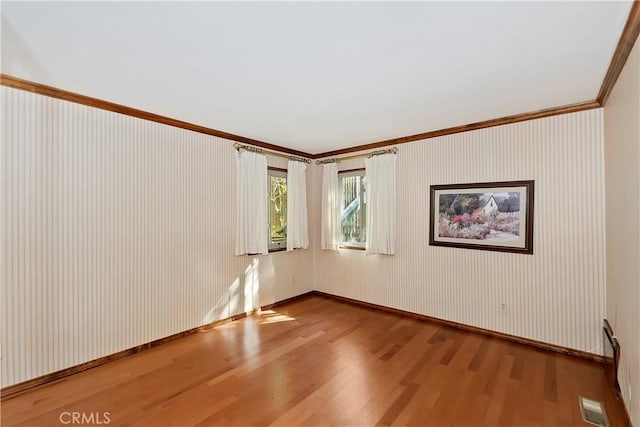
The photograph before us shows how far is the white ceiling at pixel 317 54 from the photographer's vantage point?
1.61 meters

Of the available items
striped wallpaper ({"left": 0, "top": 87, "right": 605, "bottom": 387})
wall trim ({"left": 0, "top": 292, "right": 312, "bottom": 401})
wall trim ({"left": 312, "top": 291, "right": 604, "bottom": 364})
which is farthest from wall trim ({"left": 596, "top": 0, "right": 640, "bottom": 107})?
wall trim ({"left": 0, "top": 292, "right": 312, "bottom": 401})

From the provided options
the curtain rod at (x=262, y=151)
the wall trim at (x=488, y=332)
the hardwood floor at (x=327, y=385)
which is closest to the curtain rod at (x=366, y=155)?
the curtain rod at (x=262, y=151)

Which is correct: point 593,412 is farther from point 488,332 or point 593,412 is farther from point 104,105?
point 104,105

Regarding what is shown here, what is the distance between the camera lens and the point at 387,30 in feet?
5.77

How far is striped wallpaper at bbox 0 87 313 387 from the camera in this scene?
2375mm

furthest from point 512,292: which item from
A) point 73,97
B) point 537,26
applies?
point 73,97

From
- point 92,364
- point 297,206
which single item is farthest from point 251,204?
point 92,364

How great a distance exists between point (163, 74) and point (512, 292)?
13.5 feet

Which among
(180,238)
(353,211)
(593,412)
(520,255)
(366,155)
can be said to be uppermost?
(366,155)

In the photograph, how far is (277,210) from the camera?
4.72m

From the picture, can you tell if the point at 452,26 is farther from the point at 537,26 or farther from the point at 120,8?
the point at 120,8

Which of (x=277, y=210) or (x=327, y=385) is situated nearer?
(x=327, y=385)

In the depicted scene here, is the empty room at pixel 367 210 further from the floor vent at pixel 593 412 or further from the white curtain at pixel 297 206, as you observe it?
the white curtain at pixel 297 206

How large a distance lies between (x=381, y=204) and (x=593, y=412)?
2.95 metres
